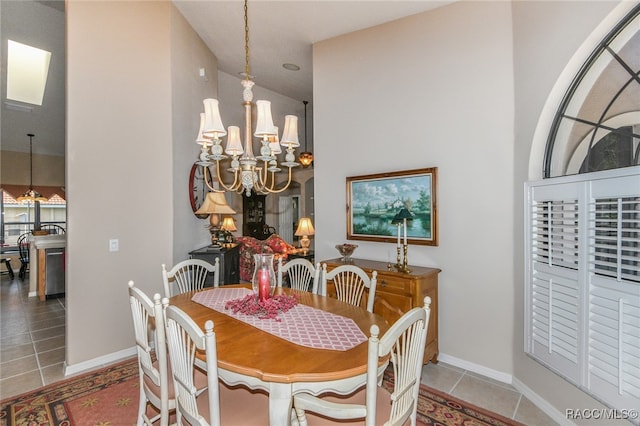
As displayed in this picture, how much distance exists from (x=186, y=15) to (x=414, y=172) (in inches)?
128

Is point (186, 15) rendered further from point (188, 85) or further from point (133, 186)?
point (133, 186)

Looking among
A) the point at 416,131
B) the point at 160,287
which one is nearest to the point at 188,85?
the point at 160,287

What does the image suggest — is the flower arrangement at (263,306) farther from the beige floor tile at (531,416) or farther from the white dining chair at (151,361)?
the beige floor tile at (531,416)

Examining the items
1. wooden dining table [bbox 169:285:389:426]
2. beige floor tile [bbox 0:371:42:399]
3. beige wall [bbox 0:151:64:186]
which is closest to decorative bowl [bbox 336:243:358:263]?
wooden dining table [bbox 169:285:389:426]

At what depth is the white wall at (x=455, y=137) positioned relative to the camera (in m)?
2.79

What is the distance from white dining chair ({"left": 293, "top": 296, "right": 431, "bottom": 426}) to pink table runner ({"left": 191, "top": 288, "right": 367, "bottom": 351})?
26 cm

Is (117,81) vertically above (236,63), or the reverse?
(236,63)

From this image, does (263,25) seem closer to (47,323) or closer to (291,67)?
(291,67)

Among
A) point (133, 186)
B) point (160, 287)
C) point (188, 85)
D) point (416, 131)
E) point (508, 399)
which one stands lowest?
→ point (508, 399)

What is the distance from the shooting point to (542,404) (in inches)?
91.8

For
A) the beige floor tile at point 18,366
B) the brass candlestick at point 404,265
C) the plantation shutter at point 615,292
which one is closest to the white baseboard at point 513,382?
the plantation shutter at point 615,292

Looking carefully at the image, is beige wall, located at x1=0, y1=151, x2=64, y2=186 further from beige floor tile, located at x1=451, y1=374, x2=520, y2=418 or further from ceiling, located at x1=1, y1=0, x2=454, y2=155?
beige floor tile, located at x1=451, y1=374, x2=520, y2=418

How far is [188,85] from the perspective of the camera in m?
3.90

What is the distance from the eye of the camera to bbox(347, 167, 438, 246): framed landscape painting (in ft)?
10.4
